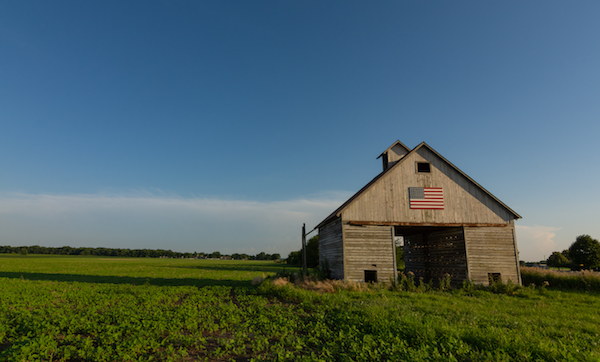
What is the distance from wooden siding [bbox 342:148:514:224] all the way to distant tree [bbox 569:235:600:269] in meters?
57.2

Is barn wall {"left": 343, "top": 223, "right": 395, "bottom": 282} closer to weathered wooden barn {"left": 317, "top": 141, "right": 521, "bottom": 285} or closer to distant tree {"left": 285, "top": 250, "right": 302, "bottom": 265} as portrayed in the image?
weathered wooden barn {"left": 317, "top": 141, "right": 521, "bottom": 285}

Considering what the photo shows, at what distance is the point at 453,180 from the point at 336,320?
53.1 ft

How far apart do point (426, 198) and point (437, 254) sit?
7.10 m

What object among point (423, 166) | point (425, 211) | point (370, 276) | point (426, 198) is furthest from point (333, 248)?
point (423, 166)

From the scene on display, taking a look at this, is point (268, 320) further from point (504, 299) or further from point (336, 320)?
point (504, 299)

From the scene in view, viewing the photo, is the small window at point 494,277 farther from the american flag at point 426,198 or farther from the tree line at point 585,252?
the tree line at point 585,252

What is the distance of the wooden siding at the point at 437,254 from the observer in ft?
72.9

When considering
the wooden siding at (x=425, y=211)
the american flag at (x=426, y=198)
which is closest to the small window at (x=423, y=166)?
the wooden siding at (x=425, y=211)

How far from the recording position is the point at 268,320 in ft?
33.4

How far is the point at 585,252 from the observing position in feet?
198

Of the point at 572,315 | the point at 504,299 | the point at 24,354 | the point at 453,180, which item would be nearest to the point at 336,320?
the point at 24,354

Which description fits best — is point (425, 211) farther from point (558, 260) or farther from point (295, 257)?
point (558, 260)

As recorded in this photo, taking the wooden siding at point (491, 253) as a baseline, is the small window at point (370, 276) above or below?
below

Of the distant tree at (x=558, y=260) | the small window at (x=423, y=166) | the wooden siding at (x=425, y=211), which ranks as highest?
the small window at (x=423, y=166)
